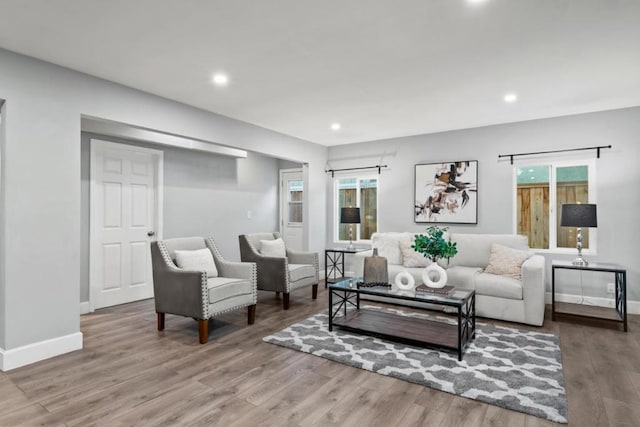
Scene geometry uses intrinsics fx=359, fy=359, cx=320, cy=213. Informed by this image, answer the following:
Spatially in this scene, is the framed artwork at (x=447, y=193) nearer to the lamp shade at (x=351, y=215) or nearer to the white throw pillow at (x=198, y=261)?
the lamp shade at (x=351, y=215)

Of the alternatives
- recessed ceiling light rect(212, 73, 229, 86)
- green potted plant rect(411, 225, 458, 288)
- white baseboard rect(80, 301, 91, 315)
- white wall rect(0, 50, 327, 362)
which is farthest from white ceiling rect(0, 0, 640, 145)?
white baseboard rect(80, 301, 91, 315)

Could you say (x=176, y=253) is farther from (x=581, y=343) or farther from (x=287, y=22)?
(x=581, y=343)

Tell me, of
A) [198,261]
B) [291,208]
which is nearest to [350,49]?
[198,261]

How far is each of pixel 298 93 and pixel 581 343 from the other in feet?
11.5

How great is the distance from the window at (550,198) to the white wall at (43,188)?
486cm

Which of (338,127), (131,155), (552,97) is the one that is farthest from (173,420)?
(552,97)

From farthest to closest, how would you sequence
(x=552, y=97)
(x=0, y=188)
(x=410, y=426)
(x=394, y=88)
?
(x=552, y=97)
(x=394, y=88)
(x=0, y=188)
(x=410, y=426)

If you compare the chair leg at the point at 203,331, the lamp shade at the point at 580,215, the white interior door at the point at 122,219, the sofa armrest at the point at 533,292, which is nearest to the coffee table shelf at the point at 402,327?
the sofa armrest at the point at 533,292

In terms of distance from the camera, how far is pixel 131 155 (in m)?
4.63

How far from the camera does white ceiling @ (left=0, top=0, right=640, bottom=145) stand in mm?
2172

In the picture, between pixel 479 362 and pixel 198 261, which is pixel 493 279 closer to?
pixel 479 362

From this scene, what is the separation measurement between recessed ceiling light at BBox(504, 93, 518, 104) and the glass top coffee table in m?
2.06

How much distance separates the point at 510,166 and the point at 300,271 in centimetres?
313

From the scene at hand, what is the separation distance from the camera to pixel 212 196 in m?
5.55
